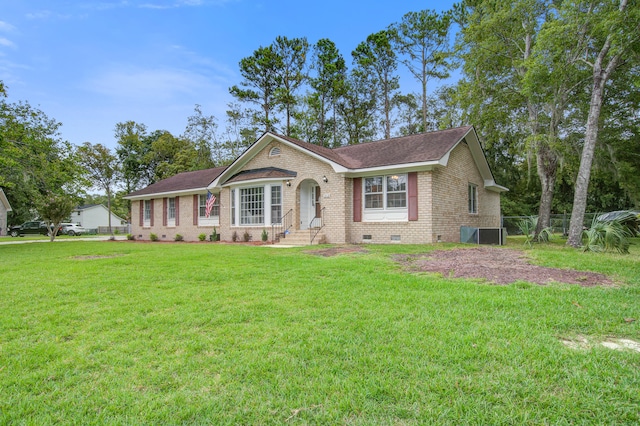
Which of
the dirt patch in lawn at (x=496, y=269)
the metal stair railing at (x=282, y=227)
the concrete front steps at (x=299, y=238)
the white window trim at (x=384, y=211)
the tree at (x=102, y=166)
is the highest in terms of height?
the tree at (x=102, y=166)

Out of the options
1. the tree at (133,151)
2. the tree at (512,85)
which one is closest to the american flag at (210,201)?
the tree at (512,85)

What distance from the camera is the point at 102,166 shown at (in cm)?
4203

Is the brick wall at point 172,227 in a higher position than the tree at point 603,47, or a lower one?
lower

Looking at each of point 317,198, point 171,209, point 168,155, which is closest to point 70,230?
point 168,155

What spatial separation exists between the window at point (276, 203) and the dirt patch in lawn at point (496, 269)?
8140 millimetres

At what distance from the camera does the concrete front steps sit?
46.1ft

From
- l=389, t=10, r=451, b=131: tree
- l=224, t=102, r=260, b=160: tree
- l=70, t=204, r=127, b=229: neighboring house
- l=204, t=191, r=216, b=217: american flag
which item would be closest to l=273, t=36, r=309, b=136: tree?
l=224, t=102, r=260, b=160: tree

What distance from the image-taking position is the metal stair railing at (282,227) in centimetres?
1528

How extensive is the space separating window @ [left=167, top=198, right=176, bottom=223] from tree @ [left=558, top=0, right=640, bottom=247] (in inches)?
814

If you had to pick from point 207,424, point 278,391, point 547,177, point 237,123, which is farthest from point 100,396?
point 237,123

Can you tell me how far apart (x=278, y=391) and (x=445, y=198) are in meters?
12.8

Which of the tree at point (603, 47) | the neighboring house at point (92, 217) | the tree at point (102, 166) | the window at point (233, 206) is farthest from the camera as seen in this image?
the neighboring house at point (92, 217)

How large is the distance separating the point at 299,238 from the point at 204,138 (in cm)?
2762

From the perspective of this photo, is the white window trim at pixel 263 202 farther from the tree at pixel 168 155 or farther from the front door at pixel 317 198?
the tree at pixel 168 155
